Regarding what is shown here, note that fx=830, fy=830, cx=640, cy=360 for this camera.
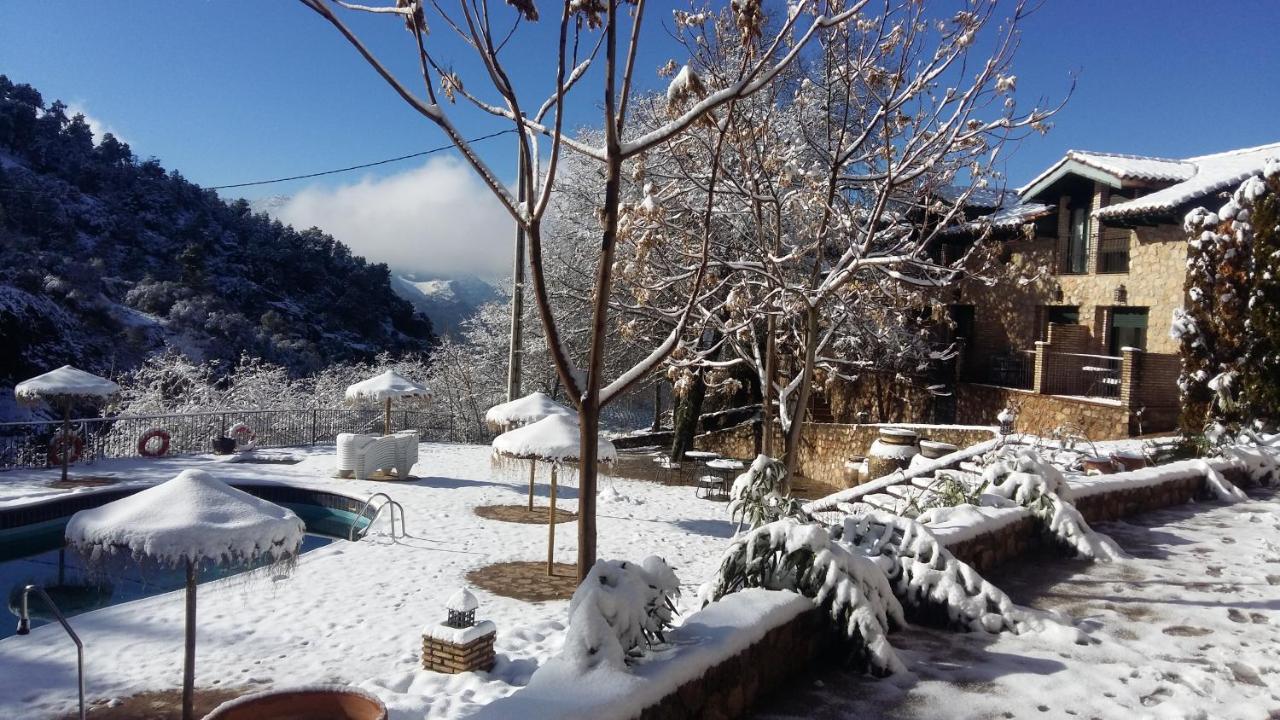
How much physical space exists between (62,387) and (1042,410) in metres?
20.8

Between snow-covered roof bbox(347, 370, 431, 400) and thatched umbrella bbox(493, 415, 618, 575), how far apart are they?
6976 millimetres

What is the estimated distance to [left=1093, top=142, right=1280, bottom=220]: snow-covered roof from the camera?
1878 centimetres

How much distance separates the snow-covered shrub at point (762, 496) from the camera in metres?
6.57

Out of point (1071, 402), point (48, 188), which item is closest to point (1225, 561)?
point (1071, 402)

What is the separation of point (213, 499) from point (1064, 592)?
6.75 m

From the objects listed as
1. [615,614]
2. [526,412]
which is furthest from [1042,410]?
[615,614]

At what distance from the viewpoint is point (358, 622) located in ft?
26.6

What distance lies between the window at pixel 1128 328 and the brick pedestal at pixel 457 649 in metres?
19.8

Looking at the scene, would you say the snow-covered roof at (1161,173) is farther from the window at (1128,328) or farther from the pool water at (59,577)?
the pool water at (59,577)

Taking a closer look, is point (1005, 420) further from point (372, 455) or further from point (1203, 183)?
point (372, 455)

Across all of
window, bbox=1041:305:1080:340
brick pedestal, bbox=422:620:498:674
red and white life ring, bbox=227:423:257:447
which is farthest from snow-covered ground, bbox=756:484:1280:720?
red and white life ring, bbox=227:423:257:447

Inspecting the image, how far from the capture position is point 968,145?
989 centimetres

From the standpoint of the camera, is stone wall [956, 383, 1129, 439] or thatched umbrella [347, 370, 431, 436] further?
stone wall [956, 383, 1129, 439]

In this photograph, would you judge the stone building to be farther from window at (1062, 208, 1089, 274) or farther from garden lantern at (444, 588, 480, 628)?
garden lantern at (444, 588, 480, 628)
